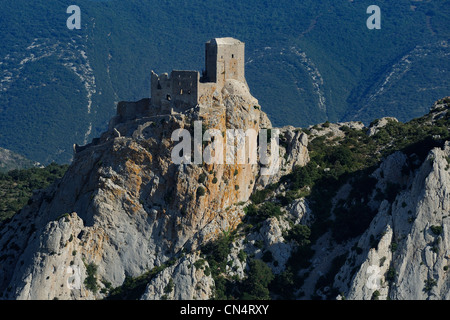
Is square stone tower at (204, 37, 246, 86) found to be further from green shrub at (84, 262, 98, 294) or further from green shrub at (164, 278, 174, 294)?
green shrub at (84, 262, 98, 294)

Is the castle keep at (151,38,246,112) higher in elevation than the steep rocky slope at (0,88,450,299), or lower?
higher

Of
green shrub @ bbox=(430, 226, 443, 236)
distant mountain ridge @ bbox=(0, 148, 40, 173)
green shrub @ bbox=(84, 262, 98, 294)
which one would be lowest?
green shrub @ bbox=(84, 262, 98, 294)

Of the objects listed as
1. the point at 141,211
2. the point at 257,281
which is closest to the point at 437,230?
the point at 257,281

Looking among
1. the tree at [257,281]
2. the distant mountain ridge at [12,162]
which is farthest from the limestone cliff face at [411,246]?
the distant mountain ridge at [12,162]

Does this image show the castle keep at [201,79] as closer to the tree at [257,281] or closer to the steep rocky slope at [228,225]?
the steep rocky slope at [228,225]

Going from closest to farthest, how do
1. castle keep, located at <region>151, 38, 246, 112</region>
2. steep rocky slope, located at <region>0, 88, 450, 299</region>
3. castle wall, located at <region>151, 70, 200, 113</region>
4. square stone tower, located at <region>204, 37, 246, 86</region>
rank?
1. steep rocky slope, located at <region>0, 88, 450, 299</region>
2. castle wall, located at <region>151, 70, 200, 113</region>
3. castle keep, located at <region>151, 38, 246, 112</region>
4. square stone tower, located at <region>204, 37, 246, 86</region>

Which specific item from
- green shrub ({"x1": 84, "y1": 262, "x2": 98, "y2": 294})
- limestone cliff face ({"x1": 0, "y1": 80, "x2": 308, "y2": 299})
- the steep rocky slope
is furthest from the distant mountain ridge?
green shrub ({"x1": 84, "y1": 262, "x2": 98, "y2": 294})

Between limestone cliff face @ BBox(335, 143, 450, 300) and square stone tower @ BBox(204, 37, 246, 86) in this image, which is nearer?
limestone cliff face @ BBox(335, 143, 450, 300)

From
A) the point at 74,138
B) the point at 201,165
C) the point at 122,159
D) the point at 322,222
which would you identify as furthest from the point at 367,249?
the point at 74,138

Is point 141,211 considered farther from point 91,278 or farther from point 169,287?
point 169,287
